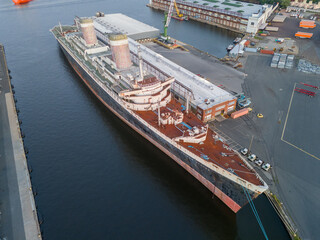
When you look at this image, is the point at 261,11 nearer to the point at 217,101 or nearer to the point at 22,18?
the point at 217,101

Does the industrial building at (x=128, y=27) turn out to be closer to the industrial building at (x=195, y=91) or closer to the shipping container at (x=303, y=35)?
the industrial building at (x=195, y=91)

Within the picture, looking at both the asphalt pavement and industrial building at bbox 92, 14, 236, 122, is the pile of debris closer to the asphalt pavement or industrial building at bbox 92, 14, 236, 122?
the asphalt pavement

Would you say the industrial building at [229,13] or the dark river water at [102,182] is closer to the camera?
the dark river water at [102,182]

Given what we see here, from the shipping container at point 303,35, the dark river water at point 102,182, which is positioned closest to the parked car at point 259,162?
the dark river water at point 102,182

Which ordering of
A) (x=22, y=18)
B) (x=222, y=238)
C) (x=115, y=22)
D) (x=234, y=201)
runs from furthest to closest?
(x=22, y=18), (x=115, y=22), (x=234, y=201), (x=222, y=238)

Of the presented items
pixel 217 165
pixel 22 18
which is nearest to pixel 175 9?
pixel 22 18

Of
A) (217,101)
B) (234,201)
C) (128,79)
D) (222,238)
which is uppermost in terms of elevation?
(128,79)

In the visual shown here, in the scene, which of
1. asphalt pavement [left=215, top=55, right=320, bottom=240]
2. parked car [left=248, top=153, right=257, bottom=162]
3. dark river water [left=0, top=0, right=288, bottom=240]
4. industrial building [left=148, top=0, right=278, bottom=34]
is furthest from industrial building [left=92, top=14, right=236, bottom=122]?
industrial building [left=148, top=0, right=278, bottom=34]
